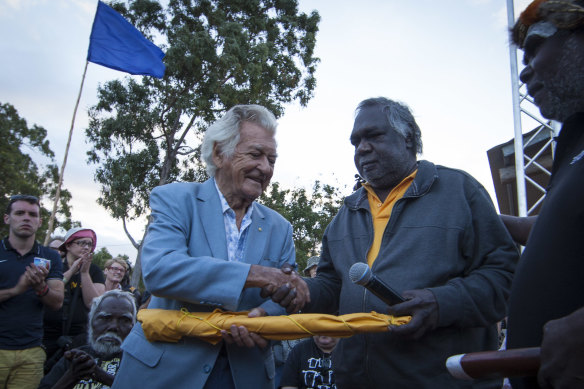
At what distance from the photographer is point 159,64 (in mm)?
11617

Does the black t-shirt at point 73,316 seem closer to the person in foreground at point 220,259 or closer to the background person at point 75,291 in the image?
the background person at point 75,291

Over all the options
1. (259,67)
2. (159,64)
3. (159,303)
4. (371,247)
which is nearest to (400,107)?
(371,247)

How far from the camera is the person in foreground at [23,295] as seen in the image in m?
4.66

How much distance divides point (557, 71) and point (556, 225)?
0.65 meters

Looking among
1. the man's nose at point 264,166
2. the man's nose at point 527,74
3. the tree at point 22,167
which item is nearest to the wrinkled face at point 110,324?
the man's nose at point 264,166

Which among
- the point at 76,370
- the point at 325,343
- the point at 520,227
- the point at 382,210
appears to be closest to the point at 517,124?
the point at 325,343

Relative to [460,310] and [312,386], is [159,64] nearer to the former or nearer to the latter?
[312,386]

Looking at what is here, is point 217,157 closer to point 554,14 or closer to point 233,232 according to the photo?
point 233,232

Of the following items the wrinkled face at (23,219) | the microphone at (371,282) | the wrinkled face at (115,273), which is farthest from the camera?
the wrinkled face at (115,273)

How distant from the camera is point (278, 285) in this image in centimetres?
228

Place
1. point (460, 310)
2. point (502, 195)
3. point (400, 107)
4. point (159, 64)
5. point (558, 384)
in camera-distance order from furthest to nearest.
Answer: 1. point (159, 64)
2. point (502, 195)
3. point (400, 107)
4. point (460, 310)
5. point (558, 384)

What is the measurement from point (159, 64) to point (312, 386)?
9.83 metres

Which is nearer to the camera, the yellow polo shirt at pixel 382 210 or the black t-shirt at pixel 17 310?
the yellow polo shirt at pixel 382 210

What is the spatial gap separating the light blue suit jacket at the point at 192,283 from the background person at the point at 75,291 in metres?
3.18
